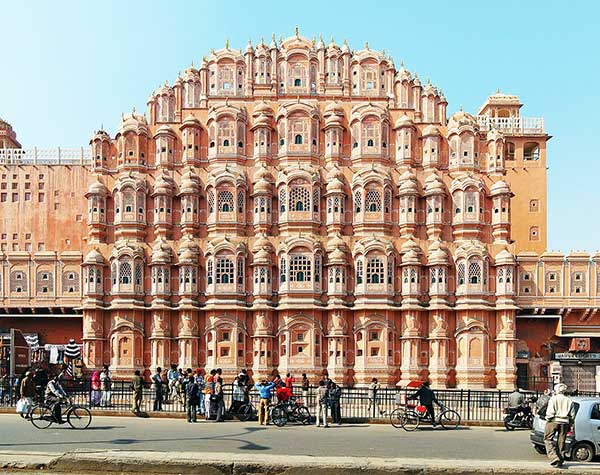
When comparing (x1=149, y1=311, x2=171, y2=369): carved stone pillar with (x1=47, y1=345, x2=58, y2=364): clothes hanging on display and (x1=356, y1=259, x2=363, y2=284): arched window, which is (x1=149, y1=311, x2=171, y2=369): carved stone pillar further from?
(x1=356, y1=259, x2=363, y2=284): arched window

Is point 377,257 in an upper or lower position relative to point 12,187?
lower

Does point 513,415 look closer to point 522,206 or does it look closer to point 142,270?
point 142,270

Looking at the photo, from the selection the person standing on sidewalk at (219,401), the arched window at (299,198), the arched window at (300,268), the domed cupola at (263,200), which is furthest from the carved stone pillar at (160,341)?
the person standing on sidewalk at (219,401)

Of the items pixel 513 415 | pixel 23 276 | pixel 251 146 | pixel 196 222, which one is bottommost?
pixel 513 415

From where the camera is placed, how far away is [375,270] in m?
50.6

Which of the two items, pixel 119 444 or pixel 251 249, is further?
pixel 251 249

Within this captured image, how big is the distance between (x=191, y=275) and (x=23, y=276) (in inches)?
480

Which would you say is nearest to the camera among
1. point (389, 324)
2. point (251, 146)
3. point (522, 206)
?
point (389, 324)

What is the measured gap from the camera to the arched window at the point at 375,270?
1983 inches

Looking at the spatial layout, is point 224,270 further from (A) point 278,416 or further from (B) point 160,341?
(A) point 278,416

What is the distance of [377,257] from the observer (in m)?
50.6

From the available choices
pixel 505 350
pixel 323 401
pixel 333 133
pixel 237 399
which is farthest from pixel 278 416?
pixel 333 133

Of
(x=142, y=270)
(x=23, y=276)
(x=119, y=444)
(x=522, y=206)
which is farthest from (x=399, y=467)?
(x=522, y=206)

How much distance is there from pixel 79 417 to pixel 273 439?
7.24m
